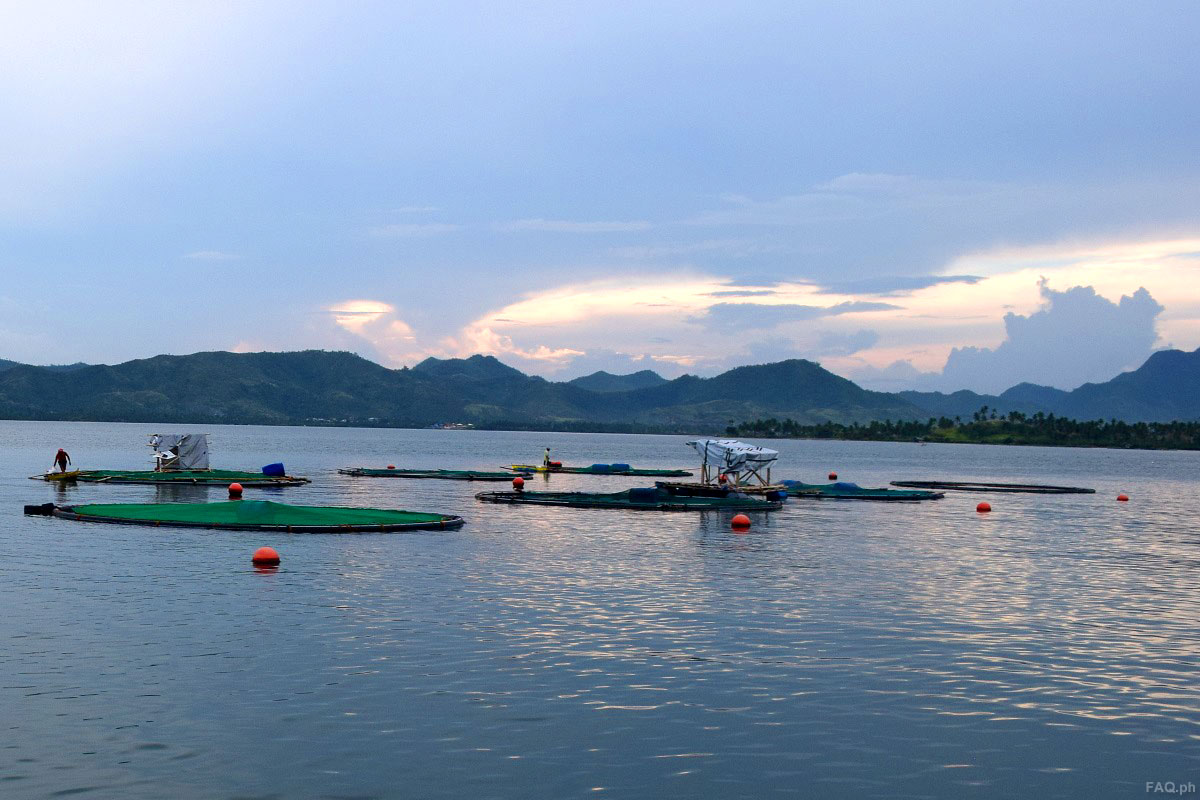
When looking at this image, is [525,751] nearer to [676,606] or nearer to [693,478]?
[676,606]

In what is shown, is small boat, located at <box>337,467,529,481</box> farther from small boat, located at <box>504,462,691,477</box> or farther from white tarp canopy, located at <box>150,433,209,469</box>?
white tarp canopy, located at <box>150,433,209,469</box>

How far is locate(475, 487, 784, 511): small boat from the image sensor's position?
265ft

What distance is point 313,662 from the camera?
26.0 m

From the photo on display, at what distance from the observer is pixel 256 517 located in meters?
57.8

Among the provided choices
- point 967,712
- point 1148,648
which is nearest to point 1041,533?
point 1148,648

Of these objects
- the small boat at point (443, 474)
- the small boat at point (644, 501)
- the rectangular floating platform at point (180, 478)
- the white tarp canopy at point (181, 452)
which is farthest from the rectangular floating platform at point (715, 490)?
the white tarp canopy at point (181, 452)

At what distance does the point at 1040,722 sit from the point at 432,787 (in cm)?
1301

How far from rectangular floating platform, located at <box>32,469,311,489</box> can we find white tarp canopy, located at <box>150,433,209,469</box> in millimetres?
1187

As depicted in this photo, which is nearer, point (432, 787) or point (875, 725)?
point (432, 787)

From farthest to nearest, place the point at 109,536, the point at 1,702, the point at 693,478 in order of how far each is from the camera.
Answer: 1. the point at 693,478
2. the point at 109,536
3. the point at 1,702

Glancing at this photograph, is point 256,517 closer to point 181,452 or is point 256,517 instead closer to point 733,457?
point 733,457

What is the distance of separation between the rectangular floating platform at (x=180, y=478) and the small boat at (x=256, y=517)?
114 feet

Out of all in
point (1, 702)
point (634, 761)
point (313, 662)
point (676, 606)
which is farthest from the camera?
point (676, 606)

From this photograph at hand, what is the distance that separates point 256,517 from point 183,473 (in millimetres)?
51153
